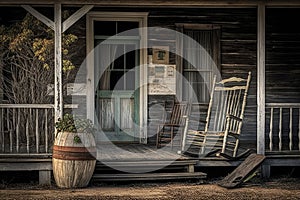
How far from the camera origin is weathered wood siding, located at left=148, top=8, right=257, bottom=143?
9398 mm

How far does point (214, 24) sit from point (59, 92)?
3.49m

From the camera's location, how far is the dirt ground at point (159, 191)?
6625 millimetres

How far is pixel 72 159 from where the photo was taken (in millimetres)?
6914

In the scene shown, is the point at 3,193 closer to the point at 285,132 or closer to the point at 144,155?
the point at 144,155

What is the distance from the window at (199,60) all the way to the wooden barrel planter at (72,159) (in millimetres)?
2888

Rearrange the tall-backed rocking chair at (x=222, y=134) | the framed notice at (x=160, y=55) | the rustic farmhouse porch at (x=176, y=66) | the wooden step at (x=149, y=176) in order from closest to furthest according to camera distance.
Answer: the wooden step at (x=149, y=176) < the tall-backed rocking chair at (x=222, y=134) < the rustic farmhouse porch at (x=176, y=66) < the framed notice at (x=160, y=55)

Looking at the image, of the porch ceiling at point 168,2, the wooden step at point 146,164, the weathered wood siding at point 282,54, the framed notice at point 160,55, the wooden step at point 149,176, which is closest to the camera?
the porch ceiling at point 168,2

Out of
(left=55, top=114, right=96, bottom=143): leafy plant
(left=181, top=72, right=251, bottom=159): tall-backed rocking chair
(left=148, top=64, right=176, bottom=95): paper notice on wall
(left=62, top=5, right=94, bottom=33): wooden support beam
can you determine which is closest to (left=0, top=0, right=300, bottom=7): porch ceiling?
(left=62, top=5, right=94, bottom=33): wooden support beam

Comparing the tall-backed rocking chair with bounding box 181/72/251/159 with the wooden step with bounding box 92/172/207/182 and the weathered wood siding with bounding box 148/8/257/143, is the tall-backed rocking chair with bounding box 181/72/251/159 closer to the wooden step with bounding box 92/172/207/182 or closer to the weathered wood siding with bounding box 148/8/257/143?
the wooden step with bounding box 92/172/207/182

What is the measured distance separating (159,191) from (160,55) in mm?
3129

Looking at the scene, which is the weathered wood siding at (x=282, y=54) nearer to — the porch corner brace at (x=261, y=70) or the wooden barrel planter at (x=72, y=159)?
the porch corner brace at (x=261, y=70)

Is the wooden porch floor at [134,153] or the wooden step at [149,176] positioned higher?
the wooden porch floor at [134,153]

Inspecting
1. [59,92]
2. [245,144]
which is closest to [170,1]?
[59,92]

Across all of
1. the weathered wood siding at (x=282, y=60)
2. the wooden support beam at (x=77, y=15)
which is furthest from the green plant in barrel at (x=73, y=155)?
the weathered wood siding at (x=282, y=60)
